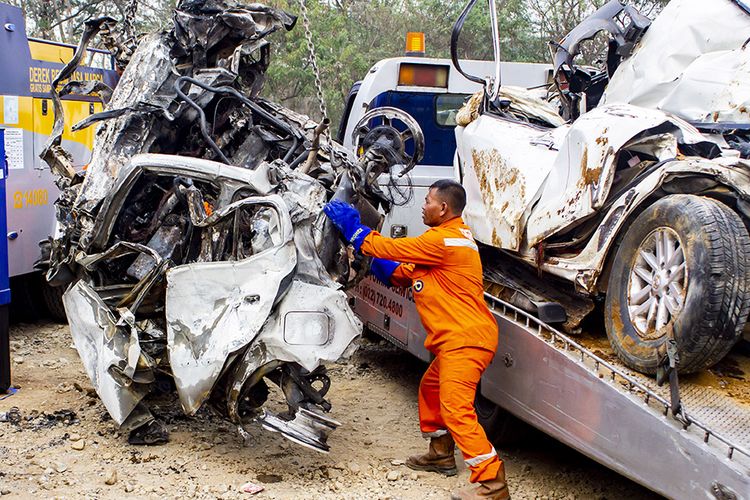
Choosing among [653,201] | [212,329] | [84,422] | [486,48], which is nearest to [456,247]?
[653,201]

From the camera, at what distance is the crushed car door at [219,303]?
443 cm

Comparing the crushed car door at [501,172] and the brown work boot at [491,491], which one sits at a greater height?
the crushed car door at [501,172]

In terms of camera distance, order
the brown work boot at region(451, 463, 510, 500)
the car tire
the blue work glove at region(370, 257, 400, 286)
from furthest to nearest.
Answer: the blue work glove at region(370, 257, 400, 286) → the brown work boot at region(451, 463, 510, 500) → the car tire

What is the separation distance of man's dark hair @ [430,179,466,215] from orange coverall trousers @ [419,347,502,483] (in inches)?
31.0

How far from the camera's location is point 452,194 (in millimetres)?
4762

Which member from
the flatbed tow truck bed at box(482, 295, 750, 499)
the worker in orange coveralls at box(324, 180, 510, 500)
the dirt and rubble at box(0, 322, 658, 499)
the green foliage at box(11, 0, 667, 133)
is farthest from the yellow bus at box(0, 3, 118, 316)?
the green foliage at box(11, 0, 667, 133)

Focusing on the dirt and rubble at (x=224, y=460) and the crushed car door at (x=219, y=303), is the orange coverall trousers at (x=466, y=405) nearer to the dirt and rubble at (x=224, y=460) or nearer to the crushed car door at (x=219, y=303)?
the dirt and rubble at (x=224, y=460)

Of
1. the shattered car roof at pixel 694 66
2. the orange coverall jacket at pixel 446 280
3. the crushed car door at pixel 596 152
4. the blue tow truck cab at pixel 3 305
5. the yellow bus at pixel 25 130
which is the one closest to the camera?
the crushed car door at pixel 596 152

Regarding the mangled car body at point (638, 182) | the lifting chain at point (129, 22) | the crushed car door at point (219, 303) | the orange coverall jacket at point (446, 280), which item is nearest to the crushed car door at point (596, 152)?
the mangled car body at point (638, 182)

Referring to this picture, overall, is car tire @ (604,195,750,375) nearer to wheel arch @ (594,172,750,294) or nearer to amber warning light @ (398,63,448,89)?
wheel arch @ (594,172,750,294)

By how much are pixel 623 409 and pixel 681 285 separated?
582 mm

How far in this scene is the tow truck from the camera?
3324 millimetres

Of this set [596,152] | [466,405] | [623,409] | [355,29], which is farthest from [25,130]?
[355,29]

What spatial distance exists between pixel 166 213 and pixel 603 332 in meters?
2.56
